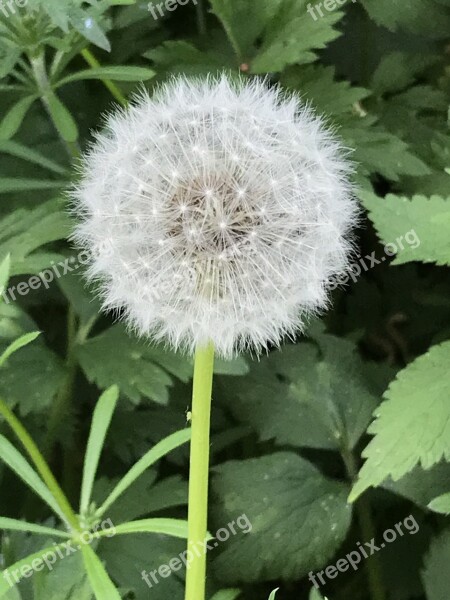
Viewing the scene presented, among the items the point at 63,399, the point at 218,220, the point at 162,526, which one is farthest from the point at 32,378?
the point at 218,220

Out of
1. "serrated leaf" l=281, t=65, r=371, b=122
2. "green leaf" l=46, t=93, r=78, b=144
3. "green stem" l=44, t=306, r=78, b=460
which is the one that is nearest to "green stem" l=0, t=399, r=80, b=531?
"green stem" l=44, t=306, r=78, b=460

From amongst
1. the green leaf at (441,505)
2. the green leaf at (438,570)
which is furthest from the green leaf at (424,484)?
the green leaf at (441,505)

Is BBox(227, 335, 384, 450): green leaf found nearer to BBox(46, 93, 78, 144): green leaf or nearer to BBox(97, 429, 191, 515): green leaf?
BBox(97, 429, 191, 515): green leaf

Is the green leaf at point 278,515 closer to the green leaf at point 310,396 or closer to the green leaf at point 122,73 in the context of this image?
the green leaf at point 310,396

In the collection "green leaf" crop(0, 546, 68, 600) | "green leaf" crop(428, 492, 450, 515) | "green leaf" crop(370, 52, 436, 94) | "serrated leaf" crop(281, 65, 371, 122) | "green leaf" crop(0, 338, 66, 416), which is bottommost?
"green leaf" crop(428, 492, 450, 515)

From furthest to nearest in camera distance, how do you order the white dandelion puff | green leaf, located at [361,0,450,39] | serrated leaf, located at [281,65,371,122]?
1. green leaf, located at [361,0,450,39]
2. serrated leaf, located at [281,65,371,122]
3. the white dandelion puff
